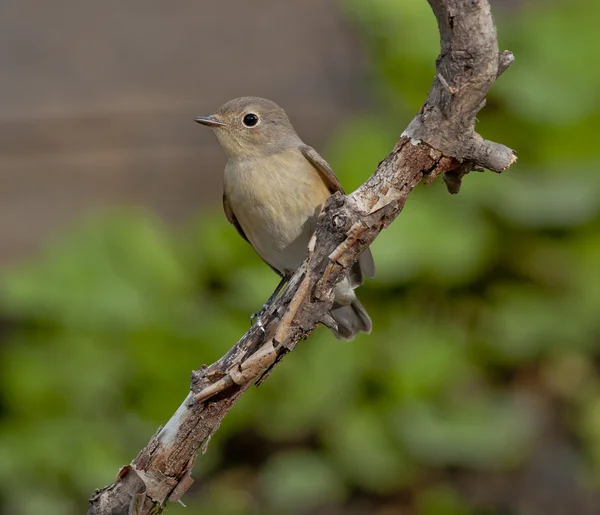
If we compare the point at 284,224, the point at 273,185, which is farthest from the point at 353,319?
the point at 273,185

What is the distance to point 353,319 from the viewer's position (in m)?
3.87

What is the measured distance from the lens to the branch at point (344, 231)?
2.15m

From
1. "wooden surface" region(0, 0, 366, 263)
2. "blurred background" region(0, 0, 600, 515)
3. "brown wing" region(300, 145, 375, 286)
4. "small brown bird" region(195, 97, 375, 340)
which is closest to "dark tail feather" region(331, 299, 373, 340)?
"small brown bird" region(195, 97, 375, 340)

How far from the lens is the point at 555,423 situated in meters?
5.66

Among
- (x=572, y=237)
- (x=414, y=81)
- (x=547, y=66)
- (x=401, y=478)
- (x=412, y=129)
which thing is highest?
(x=547, y=66)

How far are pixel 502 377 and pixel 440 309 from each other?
555 millimetres

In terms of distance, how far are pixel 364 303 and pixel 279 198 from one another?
86.1 inches

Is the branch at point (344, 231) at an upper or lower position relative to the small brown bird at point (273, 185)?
lower

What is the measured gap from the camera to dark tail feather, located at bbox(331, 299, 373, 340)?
3841 millimetres

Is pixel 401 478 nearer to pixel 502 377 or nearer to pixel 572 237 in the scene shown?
pixel 502 377

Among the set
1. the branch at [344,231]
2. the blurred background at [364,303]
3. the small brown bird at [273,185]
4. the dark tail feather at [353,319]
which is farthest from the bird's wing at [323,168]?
the blurred background at [364,303]

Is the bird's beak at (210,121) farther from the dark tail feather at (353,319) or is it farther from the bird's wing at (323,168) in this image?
the dark tail feather at (353,319)

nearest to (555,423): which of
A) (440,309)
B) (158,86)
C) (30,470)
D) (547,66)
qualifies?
(440,309)

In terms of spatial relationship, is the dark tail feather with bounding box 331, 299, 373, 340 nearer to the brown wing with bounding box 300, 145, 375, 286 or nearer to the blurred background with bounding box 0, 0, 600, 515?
the brown wing with bounding box 300, 145, 375, 286
